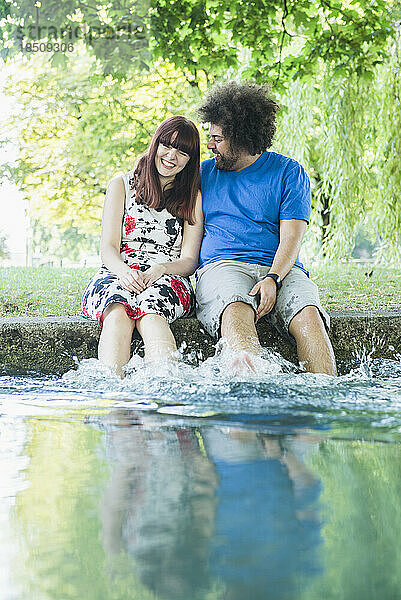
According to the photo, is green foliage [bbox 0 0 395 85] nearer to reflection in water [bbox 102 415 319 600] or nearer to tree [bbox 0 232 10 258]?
reflection in water [bbox 102 415 319 600]

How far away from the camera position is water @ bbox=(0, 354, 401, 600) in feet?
2.66

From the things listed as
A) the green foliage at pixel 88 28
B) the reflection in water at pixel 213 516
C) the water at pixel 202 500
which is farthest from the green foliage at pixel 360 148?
the reflection in water at pixel 213 516

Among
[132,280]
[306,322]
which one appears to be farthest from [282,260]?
[132,280]

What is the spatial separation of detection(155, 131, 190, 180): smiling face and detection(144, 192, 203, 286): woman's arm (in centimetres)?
24

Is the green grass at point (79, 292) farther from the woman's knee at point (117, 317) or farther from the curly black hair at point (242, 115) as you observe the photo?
the curly black hair at point (242, 115)

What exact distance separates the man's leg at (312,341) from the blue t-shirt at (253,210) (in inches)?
18.5

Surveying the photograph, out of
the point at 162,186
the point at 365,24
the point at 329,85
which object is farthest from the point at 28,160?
the point at 162,186

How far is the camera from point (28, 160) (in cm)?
1387

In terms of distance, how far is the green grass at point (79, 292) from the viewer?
17.4ft

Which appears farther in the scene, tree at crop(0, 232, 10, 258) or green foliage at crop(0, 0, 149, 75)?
tree at crop(0, 232, 10, 258)

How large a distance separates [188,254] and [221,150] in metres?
0.58

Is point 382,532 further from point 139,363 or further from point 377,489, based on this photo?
point 139,363

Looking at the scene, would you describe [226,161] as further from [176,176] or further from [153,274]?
[153,274]

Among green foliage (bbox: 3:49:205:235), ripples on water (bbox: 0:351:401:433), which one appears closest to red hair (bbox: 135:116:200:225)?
ripples on water (bbox: 0:351:401:433)
